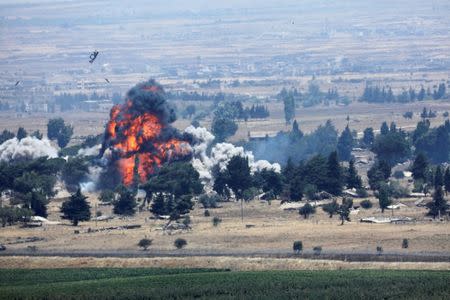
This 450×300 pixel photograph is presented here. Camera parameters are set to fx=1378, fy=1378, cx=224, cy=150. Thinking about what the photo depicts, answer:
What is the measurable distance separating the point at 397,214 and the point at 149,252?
1483 inches

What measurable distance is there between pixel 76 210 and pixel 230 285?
53.3 meters

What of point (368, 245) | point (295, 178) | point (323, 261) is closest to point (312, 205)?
point (295, 178)

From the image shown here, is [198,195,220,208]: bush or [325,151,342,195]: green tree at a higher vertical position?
[325,151,342,195]: green tree

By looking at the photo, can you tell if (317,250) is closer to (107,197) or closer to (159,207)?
(159,207)

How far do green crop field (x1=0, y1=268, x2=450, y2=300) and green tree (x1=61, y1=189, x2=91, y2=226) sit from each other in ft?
123

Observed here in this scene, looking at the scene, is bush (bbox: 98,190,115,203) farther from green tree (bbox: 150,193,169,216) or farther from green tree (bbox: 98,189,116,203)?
green tree (bbox: 150,193,169,216)

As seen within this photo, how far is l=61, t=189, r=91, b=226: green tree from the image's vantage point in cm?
16775

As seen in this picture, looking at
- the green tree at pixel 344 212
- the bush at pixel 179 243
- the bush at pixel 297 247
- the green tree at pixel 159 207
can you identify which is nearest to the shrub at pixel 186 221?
the green tree at pixel 159 207

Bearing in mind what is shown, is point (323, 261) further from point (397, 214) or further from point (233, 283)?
point (397, 214)

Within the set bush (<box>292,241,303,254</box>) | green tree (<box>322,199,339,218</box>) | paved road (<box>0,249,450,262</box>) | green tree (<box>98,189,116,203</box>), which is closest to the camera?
paved road (<box>0,249,450,262</box>)

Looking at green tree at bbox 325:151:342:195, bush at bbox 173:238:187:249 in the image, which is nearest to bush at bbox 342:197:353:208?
green tree at bbox 325:151:342:195

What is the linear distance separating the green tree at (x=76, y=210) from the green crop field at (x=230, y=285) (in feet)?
123

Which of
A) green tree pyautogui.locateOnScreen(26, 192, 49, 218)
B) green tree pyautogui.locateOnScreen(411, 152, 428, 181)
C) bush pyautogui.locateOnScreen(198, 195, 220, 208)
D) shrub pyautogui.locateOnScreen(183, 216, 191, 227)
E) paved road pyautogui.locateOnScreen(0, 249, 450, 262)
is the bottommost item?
paved road pyautogui.locateOnScreen(0, 249, 450, 262)

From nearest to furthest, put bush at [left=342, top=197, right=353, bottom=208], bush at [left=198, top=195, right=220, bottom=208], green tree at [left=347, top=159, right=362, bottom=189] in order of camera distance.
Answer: bush at [left=342, top=197, right=353, bottom=208]
bush at [left=198, top=195, right=220, bottom=208]
green tree at [left=347, top=159, right=362, bottom=189]
